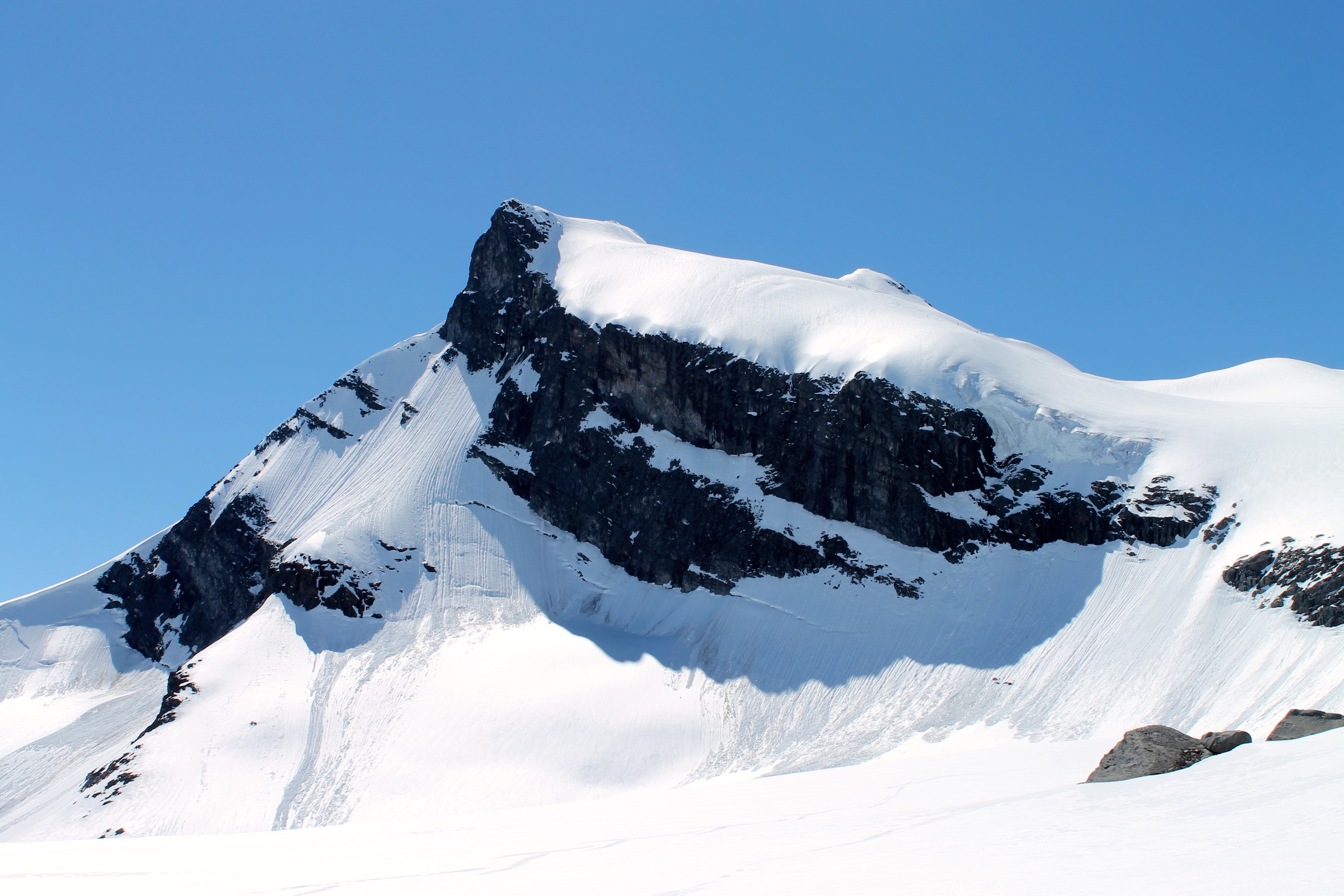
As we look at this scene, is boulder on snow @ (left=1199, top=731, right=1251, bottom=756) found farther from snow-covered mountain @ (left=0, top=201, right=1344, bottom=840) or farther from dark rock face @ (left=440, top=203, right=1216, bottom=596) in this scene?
dark rock face @ (left=440, top=203, right=1216, bottom=596)

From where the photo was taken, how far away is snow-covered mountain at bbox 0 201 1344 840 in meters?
46.6

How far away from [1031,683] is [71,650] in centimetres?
8372

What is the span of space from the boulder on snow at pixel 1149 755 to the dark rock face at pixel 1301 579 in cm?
3371

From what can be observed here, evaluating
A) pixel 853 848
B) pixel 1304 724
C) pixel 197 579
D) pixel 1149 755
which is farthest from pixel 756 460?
pixel 853 848

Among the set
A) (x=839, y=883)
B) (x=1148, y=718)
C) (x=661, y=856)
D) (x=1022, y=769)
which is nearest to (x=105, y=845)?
(x=661, y=856)

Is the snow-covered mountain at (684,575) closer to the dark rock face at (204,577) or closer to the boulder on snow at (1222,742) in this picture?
the dark rock face at (204,577)

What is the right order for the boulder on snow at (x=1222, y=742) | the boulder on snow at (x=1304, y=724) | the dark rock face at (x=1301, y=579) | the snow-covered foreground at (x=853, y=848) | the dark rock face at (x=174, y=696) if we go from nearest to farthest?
1. the snow-covered foreground at (x=853, y=848)
2. the boulder on snow at (x=1222, y=742)
3. the boulder on snow at (x=1304, y=724)
4. the dark rock face at (x=1301, y=579)
5. the dark rock face at (x=174, y=696)

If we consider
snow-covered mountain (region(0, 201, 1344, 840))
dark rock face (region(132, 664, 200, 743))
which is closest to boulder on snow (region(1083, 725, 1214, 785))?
snow-covered mountain (region(0, 201, 1344, 840))

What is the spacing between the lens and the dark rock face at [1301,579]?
40.7m

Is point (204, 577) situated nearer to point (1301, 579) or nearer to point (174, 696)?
point (174, 696)

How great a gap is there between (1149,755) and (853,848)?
22.5 feet

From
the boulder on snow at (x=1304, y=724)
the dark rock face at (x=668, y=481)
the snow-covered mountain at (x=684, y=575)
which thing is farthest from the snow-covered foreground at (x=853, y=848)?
the dark rock face at (x=668, y=481)

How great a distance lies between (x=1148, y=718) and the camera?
4000 cm

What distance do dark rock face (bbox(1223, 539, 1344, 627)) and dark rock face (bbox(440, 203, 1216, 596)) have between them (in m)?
5.26
